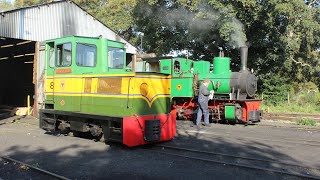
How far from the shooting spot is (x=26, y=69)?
23609 mm

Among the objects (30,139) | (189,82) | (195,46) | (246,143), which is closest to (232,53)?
(195,46)

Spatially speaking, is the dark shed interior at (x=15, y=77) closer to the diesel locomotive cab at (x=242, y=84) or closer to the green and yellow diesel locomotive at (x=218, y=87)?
the green and yellow diesel locomotive at (x=218, y=87)

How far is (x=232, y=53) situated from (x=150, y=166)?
653 inches

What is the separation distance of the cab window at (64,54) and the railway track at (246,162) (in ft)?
10.8

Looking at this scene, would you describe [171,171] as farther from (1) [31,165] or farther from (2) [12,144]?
(2) [12,144]

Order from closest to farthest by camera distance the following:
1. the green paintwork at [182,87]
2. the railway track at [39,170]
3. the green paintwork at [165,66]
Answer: the railway track at [39,170], the green paintwork at [182,87], the green paintwork at [165,66]

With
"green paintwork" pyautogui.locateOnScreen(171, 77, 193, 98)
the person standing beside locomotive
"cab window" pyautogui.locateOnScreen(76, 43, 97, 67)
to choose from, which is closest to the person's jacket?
the person standing beside locomotive

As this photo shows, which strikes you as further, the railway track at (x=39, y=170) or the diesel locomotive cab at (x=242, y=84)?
the diesel locomotive cab at (x=242, y=84)

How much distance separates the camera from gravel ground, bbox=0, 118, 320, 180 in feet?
21.5

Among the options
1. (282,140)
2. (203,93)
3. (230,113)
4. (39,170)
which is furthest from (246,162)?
(230,113)

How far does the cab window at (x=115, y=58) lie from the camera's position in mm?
9828

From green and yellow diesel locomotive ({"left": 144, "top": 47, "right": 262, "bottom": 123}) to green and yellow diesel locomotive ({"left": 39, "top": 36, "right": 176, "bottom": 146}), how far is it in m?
4.97

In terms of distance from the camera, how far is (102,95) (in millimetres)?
9055

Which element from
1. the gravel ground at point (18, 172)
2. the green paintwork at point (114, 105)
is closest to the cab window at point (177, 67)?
the green paintwork at point (114, 105)
